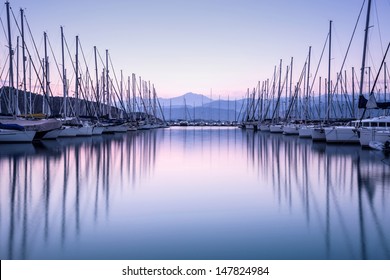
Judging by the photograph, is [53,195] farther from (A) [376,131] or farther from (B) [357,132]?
(B) [357,132]

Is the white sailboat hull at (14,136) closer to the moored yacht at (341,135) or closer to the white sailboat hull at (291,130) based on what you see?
the moored yacht at (341,135)

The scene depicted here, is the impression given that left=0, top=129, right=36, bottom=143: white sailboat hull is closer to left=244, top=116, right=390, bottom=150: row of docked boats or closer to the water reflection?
the water reflection

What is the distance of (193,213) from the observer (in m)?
10.1

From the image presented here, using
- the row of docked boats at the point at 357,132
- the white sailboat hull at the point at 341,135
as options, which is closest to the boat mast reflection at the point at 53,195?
the row of docked boats at the point at 357,132

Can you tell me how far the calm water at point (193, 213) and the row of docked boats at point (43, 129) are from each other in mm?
13375

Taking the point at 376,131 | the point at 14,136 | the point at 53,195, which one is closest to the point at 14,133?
the point at 14,136

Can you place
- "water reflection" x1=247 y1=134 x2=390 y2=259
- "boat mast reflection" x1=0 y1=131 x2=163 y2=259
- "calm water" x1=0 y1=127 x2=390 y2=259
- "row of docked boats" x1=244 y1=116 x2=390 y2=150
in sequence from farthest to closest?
"row of docked boats" x1=244 y1=116 x2=390 y2=150 → "boat mast reflection" x1=0 y1=131 x2=163 y2=259 → "water reflection" x1=247 y1=134 x2=390 y2=259 → "calm water" x1=0 y1=127 x2=390 y2=259

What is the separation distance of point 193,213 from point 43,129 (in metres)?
25.3

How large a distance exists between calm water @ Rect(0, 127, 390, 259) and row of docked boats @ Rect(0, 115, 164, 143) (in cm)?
1338

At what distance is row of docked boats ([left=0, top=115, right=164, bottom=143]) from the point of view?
3080cm

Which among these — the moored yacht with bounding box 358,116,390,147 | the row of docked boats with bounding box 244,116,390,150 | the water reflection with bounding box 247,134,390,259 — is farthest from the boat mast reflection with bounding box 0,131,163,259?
the row of docked boats with bounding box 244,116,390,150

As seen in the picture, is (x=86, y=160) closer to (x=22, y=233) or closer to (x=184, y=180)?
(x=184, y=180)

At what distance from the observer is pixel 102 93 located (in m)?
61.7

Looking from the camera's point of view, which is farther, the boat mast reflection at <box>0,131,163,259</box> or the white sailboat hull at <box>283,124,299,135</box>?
the white sailboat hull at <box>283,124,299,135</box>
